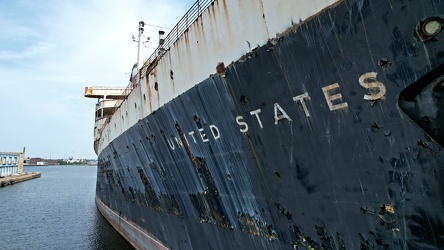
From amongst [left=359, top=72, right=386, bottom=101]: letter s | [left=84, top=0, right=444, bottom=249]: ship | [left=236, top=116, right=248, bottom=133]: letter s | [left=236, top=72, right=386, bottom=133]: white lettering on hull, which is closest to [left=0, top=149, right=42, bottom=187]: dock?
[left=84, top=0, right=444, bottom=249]: ship

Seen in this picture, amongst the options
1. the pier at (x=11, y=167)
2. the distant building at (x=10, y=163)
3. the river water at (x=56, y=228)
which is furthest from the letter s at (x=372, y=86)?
the distant building at (x=10, y=163)

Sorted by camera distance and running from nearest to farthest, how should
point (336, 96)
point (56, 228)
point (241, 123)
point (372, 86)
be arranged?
1. point (372, 86)
2. point (336, 96)
3. point (241, 123)
4. point (56, 228)

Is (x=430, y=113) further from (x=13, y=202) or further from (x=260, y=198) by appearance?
(x=13, y=202)

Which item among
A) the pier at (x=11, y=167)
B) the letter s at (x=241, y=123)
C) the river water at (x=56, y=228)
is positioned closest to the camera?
the letter s at (x=241, y=123)

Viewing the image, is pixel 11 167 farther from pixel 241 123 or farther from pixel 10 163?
pixel 241 123

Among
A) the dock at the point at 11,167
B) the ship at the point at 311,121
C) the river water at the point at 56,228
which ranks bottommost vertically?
the river water at the point at 56,228

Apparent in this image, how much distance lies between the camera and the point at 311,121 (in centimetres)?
372

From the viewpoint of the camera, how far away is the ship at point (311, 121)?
2.84 m

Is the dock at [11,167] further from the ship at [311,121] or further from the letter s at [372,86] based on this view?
the letter s at [372,86]

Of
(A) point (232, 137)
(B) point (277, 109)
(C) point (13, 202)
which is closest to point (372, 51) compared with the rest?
(B) point (277, 109)

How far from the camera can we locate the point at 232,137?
5.19 metres

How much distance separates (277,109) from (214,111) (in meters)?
1.64

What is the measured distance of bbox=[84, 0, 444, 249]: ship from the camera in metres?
2.84

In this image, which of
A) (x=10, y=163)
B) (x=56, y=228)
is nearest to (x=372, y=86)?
(x=56, y=228)
